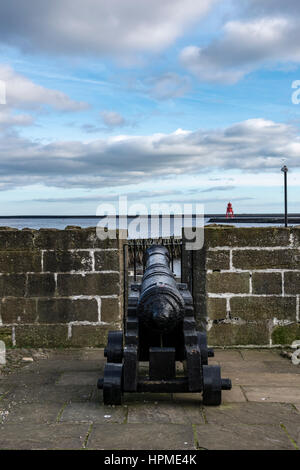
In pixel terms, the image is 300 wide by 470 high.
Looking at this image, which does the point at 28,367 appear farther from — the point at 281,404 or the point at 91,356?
the point at 281,404

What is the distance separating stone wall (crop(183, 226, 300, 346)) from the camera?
20.1ft

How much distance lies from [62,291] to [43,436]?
297 cm

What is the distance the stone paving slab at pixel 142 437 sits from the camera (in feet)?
10.4

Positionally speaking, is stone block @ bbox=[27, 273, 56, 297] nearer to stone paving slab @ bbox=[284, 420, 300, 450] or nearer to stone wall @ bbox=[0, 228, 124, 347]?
stone wall @ bbox=[0, 228, 124, 347]

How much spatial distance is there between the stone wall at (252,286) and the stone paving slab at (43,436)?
2.97 meters

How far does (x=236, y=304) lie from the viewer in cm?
616

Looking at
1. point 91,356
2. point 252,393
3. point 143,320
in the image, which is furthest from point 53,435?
point 91,356

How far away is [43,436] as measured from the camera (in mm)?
3373

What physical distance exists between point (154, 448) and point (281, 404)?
52.8 inches

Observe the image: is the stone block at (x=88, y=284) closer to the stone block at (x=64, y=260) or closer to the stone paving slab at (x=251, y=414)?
the stone block at (x=64, y=260)

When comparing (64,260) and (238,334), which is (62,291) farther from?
(238,334)

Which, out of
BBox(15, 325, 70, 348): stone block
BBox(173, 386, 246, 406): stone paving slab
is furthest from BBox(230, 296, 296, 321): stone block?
BBox(15, 325, 70, 348): stone block

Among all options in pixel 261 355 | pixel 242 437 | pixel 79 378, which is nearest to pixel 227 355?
pixel 261 355

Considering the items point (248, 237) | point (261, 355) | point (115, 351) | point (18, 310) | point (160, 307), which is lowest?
point (261, 355)
